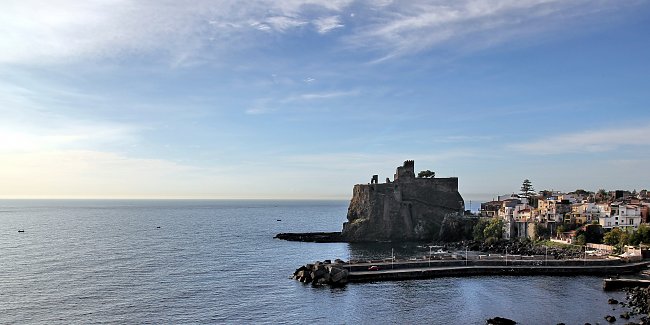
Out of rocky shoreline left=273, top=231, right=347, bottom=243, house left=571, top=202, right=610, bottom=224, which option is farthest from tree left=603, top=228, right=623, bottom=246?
rocky shoreline left=273, top=231, right=347, bottom=243

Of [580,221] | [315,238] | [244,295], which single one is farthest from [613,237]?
[315,238]

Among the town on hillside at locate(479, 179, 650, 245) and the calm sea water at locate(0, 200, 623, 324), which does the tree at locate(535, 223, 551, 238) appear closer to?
the town on hillside at locate(479, 179, 650, 245)

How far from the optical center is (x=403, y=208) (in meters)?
160

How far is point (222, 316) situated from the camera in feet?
210

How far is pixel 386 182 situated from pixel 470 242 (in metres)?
33.9

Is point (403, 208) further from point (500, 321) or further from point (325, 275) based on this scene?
point (500, 321)

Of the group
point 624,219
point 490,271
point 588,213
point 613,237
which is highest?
point 588,213

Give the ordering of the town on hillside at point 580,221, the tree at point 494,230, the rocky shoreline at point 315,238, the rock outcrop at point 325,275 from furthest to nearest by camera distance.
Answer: the rocky shoreline at point 315,238 < the tree at point 494,230 < the town on hillside at point 580,221 < the rock outcrop at point 325,275

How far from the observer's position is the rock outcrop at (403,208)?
158250 mm

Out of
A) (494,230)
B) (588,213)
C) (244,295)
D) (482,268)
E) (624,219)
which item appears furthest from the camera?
(494,230)

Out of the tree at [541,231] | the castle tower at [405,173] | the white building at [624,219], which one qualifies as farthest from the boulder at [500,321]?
the castle tower at [405,173]

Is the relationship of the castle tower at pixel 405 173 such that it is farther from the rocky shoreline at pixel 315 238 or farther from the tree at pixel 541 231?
the tree at pixel 541 231

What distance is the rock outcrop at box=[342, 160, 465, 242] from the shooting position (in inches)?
6230

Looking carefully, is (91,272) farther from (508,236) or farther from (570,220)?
(570,220)
